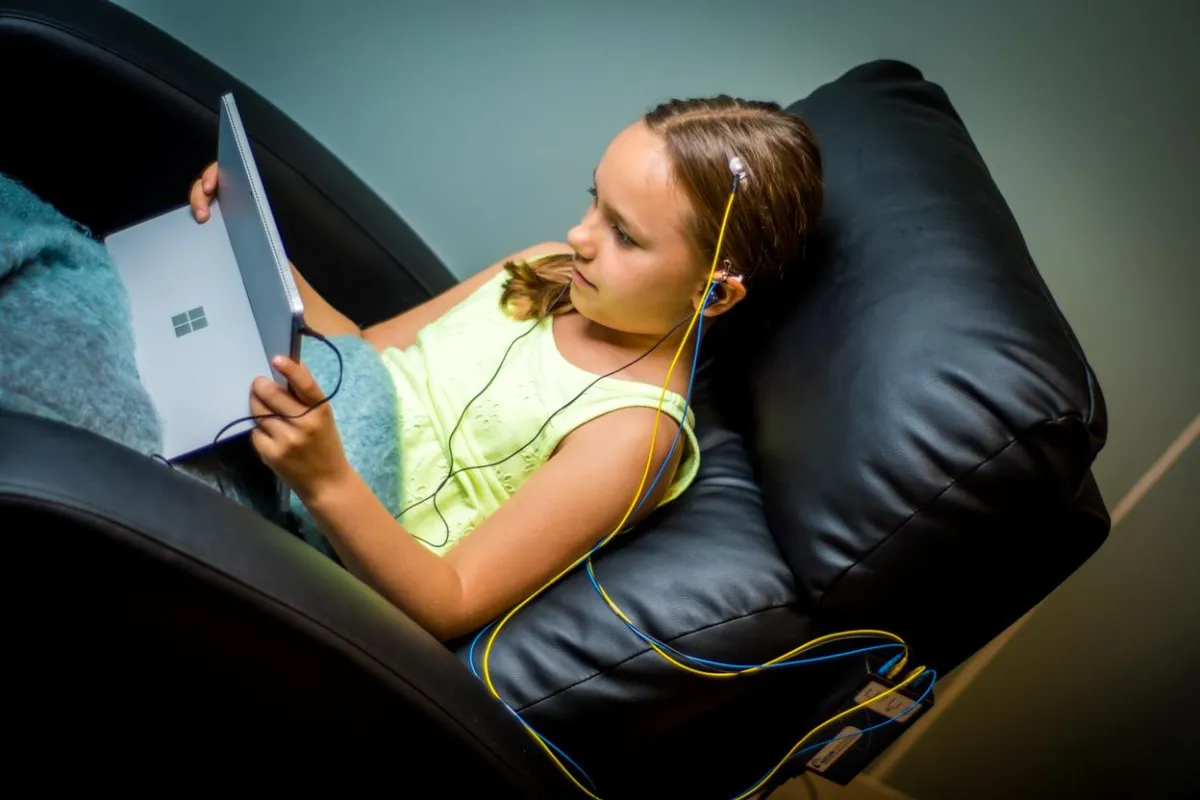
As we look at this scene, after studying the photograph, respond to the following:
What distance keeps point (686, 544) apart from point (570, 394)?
202mm

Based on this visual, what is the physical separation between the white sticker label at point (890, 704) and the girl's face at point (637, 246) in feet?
1.37

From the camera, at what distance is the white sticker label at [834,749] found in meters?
0.95

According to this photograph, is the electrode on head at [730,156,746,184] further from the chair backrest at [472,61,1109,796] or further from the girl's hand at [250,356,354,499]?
the girl's hand at [250,356,354,499]

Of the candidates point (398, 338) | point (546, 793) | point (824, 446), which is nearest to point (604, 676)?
point (546, 793)

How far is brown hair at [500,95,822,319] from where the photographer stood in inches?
35.7

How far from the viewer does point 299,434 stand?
2.61 ft

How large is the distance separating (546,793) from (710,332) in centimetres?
58

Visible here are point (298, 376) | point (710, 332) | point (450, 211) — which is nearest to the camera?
point (298, 376)

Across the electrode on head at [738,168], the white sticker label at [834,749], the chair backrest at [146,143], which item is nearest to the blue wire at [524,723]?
the white sticker label at [834,749]

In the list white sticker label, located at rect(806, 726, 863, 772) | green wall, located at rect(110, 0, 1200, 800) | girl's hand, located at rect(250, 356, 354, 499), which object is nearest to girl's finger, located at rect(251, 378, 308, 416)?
girl's hand, located at rect(250, 356, 354, 499)

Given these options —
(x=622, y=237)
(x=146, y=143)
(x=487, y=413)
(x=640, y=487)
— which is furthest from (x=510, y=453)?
(x=146, y=143)

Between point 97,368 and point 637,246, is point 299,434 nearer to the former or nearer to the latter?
point 97,368

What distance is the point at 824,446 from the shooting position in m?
0.90

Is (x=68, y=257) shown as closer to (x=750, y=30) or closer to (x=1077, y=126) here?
(x=750, y=30)
